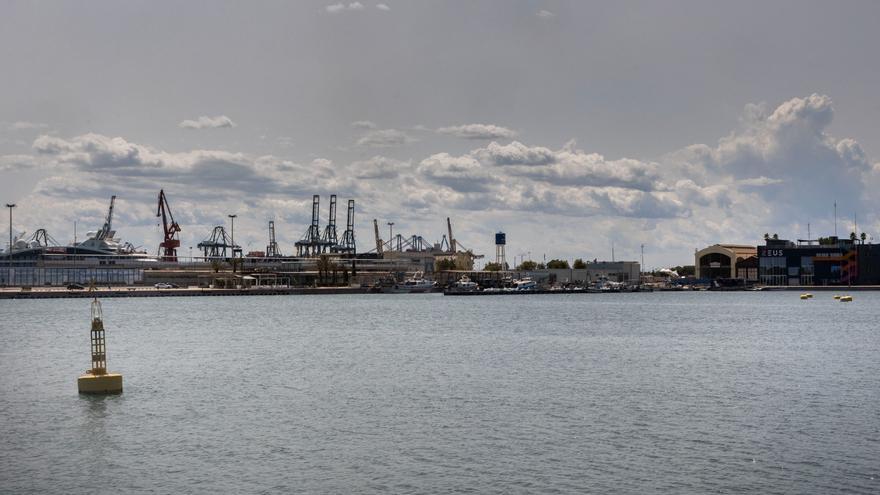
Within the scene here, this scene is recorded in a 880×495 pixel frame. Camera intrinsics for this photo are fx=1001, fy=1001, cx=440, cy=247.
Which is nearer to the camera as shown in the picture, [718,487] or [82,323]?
[718,487]

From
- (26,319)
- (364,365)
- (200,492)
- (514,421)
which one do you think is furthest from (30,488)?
(26,319)

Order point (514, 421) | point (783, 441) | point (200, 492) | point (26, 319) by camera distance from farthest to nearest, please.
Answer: point (26, 319), point (514, 421), point (783, 441), point (200, 492)

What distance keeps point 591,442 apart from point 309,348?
4096 centimetres

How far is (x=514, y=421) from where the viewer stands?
121ft

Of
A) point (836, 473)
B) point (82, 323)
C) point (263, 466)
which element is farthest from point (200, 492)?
point (82, 323)

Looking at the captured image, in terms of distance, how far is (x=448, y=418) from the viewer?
124ft

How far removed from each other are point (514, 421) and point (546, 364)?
71.0ft

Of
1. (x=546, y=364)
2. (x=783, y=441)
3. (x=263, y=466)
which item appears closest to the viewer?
(x=263, y=466)

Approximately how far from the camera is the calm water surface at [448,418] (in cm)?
2808

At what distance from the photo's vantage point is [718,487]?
2669cm

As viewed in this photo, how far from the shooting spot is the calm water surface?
28.1m

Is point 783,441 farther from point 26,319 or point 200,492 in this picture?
point 26,319

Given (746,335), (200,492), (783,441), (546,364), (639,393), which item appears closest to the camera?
(200,492)

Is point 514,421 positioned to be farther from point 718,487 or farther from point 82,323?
point 82,323
